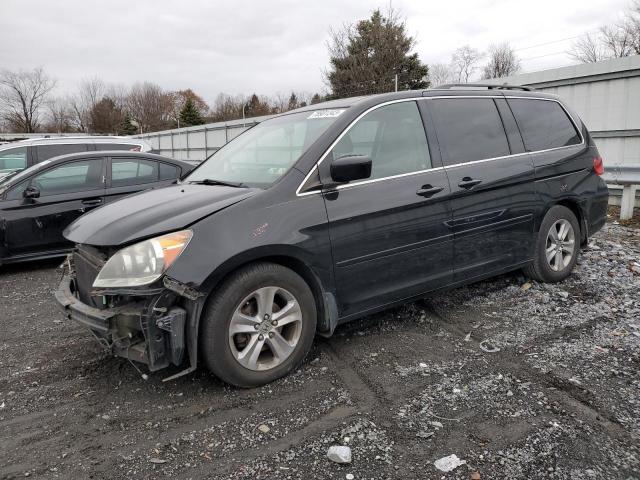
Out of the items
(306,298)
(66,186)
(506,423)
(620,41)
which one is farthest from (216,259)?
(620,41)

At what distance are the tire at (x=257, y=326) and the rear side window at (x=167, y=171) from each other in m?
5.15

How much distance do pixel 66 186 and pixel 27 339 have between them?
3252 millimetres

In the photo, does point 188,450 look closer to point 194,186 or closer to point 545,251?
point 194,186

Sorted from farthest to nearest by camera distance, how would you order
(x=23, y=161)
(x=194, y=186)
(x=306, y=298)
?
(x=23, y=161) → (x=194, y=186) → (x=306, y=298)

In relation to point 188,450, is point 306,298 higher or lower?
higher

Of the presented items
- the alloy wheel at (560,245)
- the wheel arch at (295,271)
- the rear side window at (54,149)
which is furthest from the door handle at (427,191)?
the rear side window at (54,149)

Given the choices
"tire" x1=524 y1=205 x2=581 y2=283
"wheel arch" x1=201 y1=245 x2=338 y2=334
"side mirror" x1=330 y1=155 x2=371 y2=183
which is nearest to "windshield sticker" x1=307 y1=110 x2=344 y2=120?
"side mirror" x1=330 y1=155 x2=371 y2=183

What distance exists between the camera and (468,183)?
4051 mm

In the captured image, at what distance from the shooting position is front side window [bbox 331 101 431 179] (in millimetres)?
3584

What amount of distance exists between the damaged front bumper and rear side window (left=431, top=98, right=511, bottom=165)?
7.87 ft

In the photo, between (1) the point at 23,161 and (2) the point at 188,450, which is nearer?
(2) the point at 188,450

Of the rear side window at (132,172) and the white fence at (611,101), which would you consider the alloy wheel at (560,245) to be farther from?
the rear side window at (132,172)

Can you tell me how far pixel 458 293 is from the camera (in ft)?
16.1

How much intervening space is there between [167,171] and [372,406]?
589 centimetres
